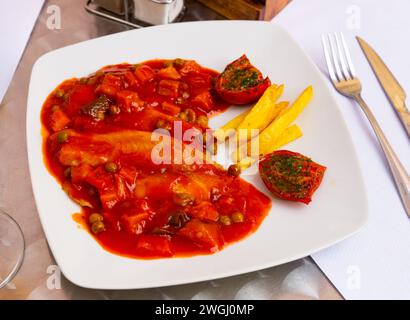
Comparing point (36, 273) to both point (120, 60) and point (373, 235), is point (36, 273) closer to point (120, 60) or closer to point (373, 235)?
point (120, 60)

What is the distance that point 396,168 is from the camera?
281 cm

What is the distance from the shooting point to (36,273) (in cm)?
254

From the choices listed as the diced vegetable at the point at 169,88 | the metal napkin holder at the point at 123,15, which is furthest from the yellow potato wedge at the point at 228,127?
the metal napkin holder at the point at 123,15

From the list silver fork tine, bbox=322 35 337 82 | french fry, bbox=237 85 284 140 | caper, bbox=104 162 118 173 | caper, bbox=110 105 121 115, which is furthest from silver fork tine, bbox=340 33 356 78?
caper, bbox=104 162 118 173

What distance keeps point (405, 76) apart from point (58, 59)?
→ 2.25 m

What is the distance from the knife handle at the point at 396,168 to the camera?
273 cm

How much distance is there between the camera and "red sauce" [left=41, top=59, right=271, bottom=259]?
7.78ft

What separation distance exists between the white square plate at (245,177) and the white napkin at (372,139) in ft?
0.67

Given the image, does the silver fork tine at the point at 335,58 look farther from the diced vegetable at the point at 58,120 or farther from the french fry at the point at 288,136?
the diced vegetable at the point at 58,120

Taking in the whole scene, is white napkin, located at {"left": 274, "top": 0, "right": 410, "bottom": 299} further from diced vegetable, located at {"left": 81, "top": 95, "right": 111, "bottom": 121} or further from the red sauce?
diced vegetable, located at {"left": 81, "top": 95, "right": 111, "bottom": 121}

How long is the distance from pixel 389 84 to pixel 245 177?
130cm

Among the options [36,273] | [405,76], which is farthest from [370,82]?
[36,273]

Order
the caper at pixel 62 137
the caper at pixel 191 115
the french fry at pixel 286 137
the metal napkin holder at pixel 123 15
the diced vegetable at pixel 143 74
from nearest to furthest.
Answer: the caper at pixel 62 137, the french fry at pixel 286 137, the caper at pixel 191 115, the diced vegetable at pixel 143 74, the metal napkin holder at pixel 123 15

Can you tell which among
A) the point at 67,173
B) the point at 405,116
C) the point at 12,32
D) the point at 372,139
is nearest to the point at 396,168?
the point at 372,139
